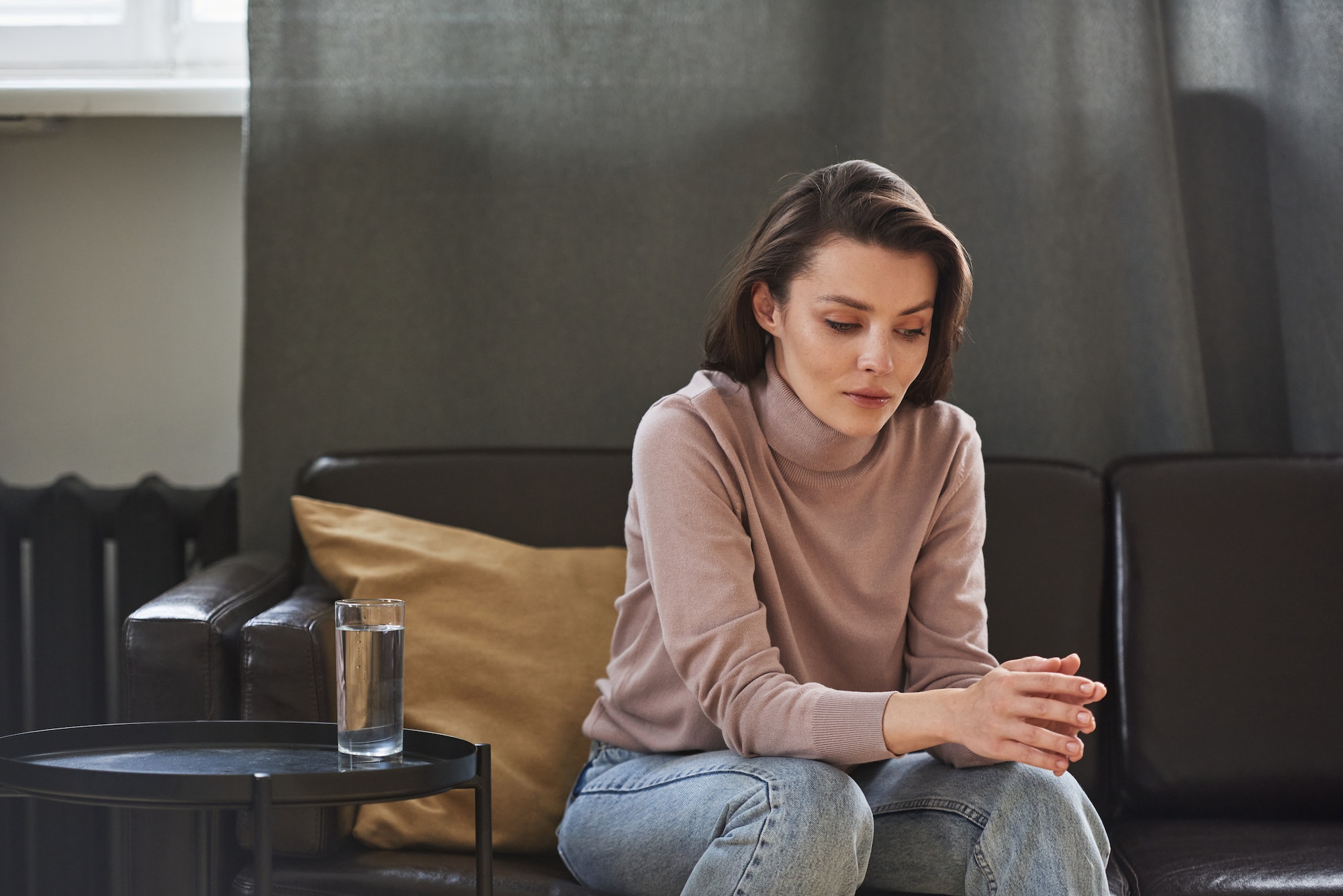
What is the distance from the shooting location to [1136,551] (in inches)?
67.1

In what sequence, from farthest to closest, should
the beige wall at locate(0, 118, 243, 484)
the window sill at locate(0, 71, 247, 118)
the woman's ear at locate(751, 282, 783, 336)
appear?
the beige wall at locate(0, 118, 243, 484), the window sill at locate(0, 71, 247, 118), the woman's ear at locate(751, 282, 783, 336)

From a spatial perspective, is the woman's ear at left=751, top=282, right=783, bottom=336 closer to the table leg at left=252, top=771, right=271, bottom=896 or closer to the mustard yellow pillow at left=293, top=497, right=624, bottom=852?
the mustard yellow pillow at left=293, top=497, right=624, bottom=852

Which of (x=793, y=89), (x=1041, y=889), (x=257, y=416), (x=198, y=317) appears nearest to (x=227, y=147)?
(x=198, y=317)

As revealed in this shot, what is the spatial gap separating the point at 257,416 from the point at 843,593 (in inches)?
42.3

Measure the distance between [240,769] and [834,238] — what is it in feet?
2.57

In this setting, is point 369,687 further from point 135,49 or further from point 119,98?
point 135,49

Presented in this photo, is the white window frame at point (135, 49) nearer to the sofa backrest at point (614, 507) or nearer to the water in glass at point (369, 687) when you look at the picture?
the sofa backrest at point (614, 507)

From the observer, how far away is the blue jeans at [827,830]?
108cm

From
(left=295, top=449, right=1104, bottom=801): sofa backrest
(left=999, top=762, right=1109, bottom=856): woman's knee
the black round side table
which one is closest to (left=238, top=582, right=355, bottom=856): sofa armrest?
the black round side table

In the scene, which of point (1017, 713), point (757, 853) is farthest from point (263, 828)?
point (1017, 713)

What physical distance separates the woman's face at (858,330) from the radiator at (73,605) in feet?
3.75

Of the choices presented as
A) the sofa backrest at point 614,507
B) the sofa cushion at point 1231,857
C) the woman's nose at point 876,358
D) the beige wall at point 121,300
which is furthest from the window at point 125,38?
the sofa cushion at point 1231,857

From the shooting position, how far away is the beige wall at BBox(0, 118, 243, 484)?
219 cm

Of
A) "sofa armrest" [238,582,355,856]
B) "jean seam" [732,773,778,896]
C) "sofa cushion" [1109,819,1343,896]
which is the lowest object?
"sofa cushion" [1109,819,1343,896]
